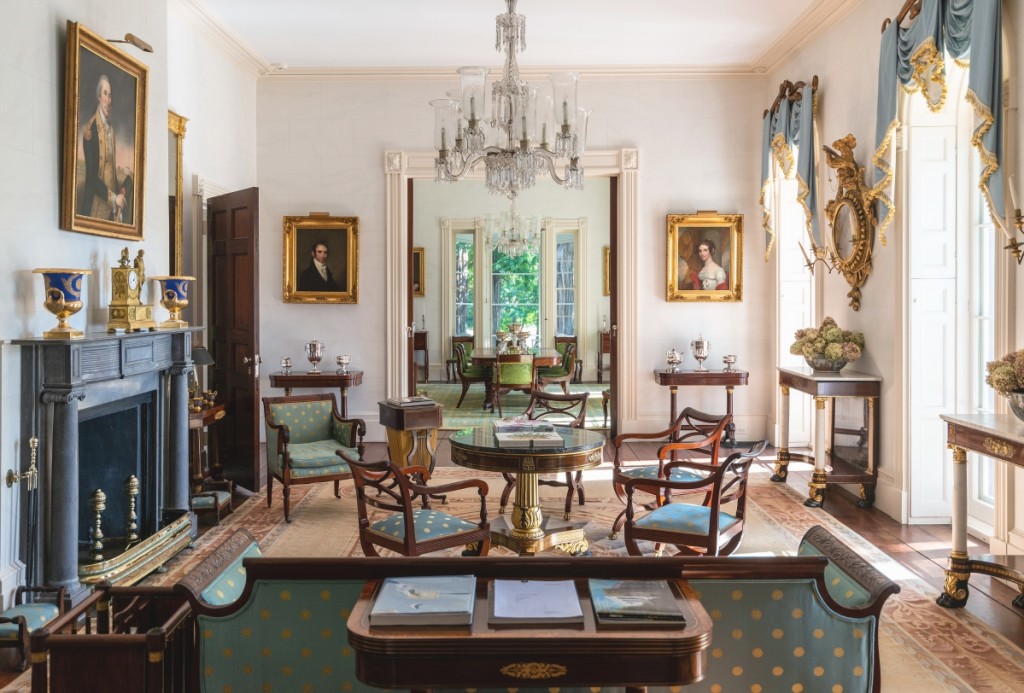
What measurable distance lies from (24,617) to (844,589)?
3.36 m

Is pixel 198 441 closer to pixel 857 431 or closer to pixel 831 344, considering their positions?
pixel 831 344

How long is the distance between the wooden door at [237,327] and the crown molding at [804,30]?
5219mm

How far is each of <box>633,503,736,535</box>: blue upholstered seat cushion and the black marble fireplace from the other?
9.57ft

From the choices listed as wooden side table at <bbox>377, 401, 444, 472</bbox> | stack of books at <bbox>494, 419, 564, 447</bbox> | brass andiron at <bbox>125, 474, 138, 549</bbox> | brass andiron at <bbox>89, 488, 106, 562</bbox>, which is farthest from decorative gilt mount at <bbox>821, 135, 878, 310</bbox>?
brass andiron at <bbox>89, 488, 106, 562</bbox>

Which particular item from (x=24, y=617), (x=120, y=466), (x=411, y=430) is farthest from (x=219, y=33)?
(x=24, y=617)

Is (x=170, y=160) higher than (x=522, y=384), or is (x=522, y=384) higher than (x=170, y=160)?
(x=170, y=160)

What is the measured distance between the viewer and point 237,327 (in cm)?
719

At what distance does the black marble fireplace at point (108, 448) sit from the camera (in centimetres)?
432

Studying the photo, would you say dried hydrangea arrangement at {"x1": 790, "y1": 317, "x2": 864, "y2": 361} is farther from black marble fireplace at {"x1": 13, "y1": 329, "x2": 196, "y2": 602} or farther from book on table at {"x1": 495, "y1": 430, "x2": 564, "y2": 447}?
black marble fireplace at {"x1": 13, "y1": 329, "x2": 196, "y2": 602}

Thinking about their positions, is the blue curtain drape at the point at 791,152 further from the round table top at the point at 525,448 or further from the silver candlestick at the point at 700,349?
the round table top at the point at 525,448

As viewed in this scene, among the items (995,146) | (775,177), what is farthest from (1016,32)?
(775,177)

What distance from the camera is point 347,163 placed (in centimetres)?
943

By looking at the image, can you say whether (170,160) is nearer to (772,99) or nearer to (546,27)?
(546,27)

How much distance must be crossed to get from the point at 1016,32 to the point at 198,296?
6699 mm
